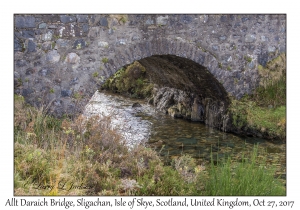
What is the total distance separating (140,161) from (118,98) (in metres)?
12.1

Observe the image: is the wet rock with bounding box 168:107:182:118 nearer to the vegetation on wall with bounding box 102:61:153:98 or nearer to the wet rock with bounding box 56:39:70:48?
the vegetation on wall with bounding box 102:61:153:98

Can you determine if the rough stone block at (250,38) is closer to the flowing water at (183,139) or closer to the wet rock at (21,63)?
the flowing water at (183,139)

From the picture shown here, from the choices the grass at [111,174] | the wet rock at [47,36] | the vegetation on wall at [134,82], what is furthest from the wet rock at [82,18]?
the vegetation on wall at [134,82]

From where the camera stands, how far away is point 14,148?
532cm

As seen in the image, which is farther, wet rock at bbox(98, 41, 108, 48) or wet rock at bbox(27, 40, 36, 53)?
wet rock at bbox(98, 41, 108, 48)

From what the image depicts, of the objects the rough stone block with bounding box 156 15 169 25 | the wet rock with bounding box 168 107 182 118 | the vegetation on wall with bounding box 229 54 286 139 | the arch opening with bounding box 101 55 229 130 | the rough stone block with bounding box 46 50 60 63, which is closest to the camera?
the rough stone block with bounding box 46 50 60 63

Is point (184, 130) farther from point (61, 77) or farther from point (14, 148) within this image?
point (14, 148)

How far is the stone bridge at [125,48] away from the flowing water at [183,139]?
82cm

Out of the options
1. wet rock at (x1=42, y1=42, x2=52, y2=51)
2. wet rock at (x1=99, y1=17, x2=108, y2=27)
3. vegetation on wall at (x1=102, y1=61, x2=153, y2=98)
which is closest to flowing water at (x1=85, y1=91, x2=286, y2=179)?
wet rock at (x1=42, y1=42, x2=52, y2=51)

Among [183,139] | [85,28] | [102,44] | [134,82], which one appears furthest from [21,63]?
[134,82]

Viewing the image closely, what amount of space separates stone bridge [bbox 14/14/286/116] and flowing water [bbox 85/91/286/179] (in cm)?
82

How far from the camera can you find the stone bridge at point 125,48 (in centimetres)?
786

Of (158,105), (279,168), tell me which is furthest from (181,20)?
(158,105)

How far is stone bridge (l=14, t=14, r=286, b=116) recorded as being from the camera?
786 centimetres
